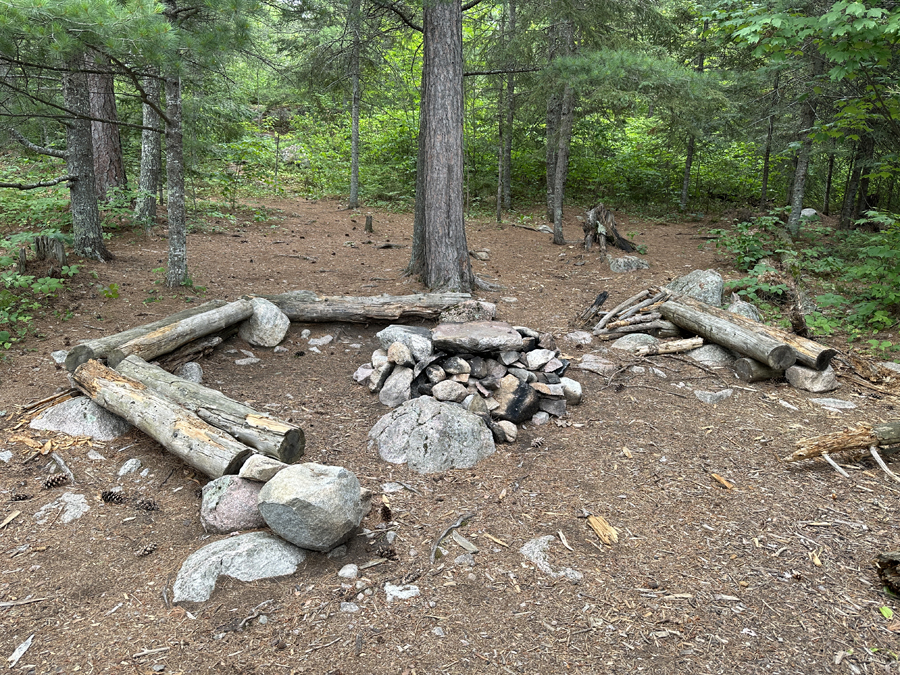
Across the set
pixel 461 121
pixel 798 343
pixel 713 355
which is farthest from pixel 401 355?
pixel 798 343

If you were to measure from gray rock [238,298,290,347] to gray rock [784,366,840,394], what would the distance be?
19.5 ft

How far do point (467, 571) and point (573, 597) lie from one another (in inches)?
24.5

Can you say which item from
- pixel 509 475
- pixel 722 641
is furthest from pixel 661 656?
pixel 509 475

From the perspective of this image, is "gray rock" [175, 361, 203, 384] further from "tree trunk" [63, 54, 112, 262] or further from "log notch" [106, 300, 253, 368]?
"tree trunk" [63, 54, 112, 262]

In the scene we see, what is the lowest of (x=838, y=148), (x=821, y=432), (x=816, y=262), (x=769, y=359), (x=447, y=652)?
(x=447, y=652)

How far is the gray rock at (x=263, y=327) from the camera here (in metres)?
6.36

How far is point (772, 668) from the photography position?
7.95 feet

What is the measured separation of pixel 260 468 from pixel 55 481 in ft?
5.69

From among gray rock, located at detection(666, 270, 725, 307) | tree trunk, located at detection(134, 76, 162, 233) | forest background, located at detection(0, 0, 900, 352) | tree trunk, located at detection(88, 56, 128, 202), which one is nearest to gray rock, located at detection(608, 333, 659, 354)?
gray rock, located at detection(666, 270, 725, 307)

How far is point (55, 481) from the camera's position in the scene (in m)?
3.88

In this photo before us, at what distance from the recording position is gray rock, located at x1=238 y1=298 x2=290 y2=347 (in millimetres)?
6363

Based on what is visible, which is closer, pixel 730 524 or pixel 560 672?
pixel 560 672

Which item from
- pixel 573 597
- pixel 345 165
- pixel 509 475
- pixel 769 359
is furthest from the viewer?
pixel 345 165

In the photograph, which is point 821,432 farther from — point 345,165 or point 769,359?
point 345,165
